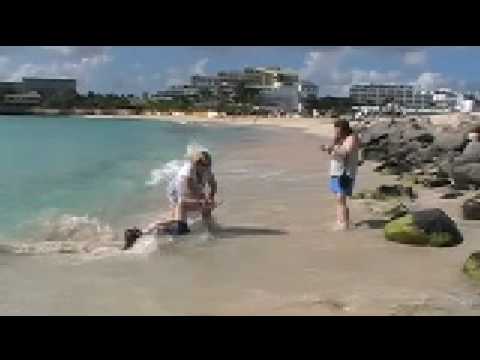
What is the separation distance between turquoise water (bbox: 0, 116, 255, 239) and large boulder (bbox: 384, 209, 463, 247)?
3.40 m

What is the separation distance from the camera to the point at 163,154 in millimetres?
23344

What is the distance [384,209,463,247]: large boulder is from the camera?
24.3 ft

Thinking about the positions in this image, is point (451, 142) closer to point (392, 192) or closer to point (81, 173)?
point (392, 192)

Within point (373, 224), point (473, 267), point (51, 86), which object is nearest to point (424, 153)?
point (373, 224)

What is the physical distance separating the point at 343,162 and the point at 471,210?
1.60m

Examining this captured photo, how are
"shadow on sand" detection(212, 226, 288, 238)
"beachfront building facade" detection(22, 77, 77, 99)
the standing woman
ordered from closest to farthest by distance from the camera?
"beachfront building facade" detection(22, 77, 77, 99) → "shadow on sand" detection(212, 226, 288, 238) → the standing woman

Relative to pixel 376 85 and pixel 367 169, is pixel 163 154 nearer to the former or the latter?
pixel 367 169

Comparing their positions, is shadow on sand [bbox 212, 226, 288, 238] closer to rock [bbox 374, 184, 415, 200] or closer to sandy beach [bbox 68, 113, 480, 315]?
sandy beach [bbox 68, 113, 480, 315]

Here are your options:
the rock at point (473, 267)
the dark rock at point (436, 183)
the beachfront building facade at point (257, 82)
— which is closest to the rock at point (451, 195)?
the dark rock at point (436, 183)

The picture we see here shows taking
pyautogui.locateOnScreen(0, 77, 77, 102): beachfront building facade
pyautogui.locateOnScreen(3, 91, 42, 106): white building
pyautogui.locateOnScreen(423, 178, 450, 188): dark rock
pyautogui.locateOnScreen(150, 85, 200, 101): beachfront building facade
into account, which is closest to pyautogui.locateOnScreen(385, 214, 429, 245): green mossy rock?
pyautogui.locateOnScreen(150, 85, 200, 101): beachfront building facade

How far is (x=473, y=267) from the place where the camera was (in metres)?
6.25

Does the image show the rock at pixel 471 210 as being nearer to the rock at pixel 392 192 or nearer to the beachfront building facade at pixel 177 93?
the rock at pixel 392 192

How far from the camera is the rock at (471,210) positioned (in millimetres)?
8711
